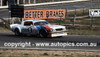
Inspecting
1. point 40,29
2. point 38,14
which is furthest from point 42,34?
point 38,14

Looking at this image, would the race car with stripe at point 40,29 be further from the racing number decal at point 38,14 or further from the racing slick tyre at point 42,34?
the racing number decal at point 38,14

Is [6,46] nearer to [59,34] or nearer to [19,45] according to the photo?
[19,45]

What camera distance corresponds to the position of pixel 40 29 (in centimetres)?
1911

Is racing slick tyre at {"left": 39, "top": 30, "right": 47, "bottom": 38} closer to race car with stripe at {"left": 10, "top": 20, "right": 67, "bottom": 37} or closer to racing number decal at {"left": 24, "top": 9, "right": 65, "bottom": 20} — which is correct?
race car with stripe at {"left": 10, "top": 20, "right": 67, "bottom": 37}

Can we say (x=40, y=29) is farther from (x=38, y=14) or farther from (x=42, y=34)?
(x=38, y=14)

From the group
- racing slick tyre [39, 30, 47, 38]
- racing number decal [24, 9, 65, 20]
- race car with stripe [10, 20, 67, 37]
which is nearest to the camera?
race car with stripe [10, 20, 67, 37]

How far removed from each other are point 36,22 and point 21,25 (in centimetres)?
145

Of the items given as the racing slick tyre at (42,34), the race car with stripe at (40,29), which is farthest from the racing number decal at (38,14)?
the racing slick tyre at (42,34)

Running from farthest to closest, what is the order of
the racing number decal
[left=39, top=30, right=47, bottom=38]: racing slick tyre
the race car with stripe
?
the racing number decal → [left=39, top=30, right=47, bottom=38]: racing slick tyre → the race car with stripe

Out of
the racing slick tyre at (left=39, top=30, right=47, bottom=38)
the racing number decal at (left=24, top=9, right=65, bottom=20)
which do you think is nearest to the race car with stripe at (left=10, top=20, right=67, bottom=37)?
the racing slick tyre at (left=39, top=30, right=47, bottom=38)

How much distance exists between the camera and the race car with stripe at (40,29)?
18683 millimetres

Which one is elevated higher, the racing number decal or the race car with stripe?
the racing number decal

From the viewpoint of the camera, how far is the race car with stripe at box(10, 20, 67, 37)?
18.7 meters

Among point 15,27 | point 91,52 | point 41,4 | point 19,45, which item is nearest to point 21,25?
point 15,27
